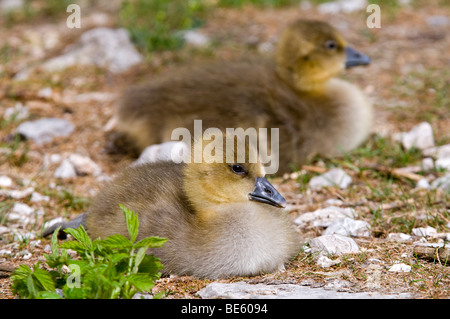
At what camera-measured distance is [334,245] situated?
10.3ft

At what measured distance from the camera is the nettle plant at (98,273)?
232 centimetres

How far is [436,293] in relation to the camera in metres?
2.49

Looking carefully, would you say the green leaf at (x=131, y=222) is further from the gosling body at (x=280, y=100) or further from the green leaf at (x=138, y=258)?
the gosling body at (x=280, y=100)

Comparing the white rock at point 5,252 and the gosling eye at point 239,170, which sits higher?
the gosling eye at point 239,170

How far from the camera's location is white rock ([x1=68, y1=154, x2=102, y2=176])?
4625 mm

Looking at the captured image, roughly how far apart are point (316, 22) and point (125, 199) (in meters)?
2.63

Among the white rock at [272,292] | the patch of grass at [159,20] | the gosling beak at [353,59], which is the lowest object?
the white rock at [272,292]

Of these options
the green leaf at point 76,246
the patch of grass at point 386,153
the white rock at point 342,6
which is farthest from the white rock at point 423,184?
the white rock at point 342,6

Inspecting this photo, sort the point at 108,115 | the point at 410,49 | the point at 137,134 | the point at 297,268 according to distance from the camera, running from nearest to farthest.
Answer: the point at 297,268 < the point at 137,134 < the point at 108,115 < the point at 410,49

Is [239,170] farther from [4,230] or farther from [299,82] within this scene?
[299,82]

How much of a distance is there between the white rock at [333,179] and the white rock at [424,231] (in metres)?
0.93

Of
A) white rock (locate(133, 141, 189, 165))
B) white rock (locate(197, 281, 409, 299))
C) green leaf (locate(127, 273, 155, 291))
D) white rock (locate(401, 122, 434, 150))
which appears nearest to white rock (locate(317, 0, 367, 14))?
white rock (locate(401, 122, 434, 150))

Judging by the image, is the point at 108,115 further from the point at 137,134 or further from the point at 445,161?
the point at 445,161
